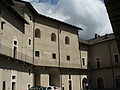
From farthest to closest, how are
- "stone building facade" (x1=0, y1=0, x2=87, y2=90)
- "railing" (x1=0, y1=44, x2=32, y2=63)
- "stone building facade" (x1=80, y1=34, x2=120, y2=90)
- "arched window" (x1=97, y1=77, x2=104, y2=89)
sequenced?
"arched window" (x1=97, y1=77, x2=104, y2=89) → "stone building facade" (x1=80, y1=34, x2=120, y2=90) → "stone building facade" (x1=0, y1=0, x2=87, y2=90) → "railing" (x1=0, y1=44, x2=32, y2=63)

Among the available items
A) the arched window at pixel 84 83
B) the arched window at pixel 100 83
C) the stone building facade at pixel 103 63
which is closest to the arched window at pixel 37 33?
the stone building facade at pixel 103 63

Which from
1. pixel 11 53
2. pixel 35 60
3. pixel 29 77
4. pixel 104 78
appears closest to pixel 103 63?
pixel 104 78

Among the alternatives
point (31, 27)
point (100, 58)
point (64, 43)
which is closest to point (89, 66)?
point (100, 58)

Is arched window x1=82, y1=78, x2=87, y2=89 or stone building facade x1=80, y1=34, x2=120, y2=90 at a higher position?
stone building facade x1=80, y1=34, x2=120, y2=90

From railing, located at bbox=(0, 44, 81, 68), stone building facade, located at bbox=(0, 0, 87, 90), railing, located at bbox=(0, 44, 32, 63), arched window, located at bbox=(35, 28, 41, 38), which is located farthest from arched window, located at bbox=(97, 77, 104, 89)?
railing, located at bbox=(0, 44, 32, 63)

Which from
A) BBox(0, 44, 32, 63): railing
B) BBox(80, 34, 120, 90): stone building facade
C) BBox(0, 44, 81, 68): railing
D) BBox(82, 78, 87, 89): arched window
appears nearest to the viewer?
BBox(0, 44, 32, 63): railing

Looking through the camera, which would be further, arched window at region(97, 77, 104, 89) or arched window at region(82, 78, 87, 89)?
arched window at region(97, 77, 104, 89)

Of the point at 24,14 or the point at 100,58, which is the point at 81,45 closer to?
the point at 100,58

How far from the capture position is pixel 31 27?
2631 centimetres

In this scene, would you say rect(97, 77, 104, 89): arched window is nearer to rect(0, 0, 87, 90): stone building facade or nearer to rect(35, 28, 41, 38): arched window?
rect(0, 0, 87, 90): stone building facade

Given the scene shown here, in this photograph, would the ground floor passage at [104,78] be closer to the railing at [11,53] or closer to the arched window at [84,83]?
the arched window at [84,83]

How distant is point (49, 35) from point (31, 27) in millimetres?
3884

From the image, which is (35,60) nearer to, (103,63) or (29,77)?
(29,77)

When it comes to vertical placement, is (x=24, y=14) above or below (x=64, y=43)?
above
